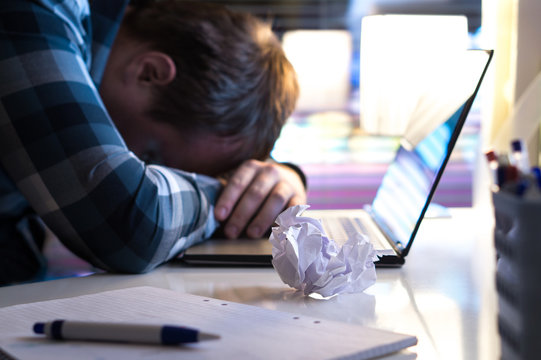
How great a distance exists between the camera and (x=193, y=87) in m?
1.05

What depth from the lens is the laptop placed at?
677mm

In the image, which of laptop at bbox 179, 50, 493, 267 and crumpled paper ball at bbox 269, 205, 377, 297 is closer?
crumpled paper ball at bbox 269, 205, 377, 297

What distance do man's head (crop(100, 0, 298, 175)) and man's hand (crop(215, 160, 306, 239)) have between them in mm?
182

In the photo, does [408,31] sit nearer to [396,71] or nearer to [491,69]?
[396,71]

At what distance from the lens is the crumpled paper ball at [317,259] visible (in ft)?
1.85

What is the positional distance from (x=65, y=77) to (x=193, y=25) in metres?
0.44

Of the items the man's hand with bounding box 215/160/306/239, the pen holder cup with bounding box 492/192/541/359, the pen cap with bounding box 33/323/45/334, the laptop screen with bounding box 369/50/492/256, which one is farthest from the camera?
the man's hand with bounding box 215/160/306/239

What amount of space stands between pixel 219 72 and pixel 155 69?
117 millimetres

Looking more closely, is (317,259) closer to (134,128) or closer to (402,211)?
(402,211)

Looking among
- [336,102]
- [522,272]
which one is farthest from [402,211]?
[336,102]

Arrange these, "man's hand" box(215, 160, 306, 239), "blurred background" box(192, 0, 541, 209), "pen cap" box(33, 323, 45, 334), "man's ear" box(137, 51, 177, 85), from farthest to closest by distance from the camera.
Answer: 1. "blurred background" box(192, 0, 541, 209)
2. "man's ear" box(137, 51, 177, 85)
3. "man's hand" box(215, 160, 306, 239)
4. "pen cap" box(33, 323, 45, 334)

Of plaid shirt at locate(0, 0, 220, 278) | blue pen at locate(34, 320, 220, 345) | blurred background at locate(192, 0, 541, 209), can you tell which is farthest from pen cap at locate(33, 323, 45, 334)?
blurred background at locate(192, 0, 541, 209)

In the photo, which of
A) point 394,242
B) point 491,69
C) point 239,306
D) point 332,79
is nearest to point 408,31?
point 491,69

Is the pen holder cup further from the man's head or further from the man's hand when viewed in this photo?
the man's head
